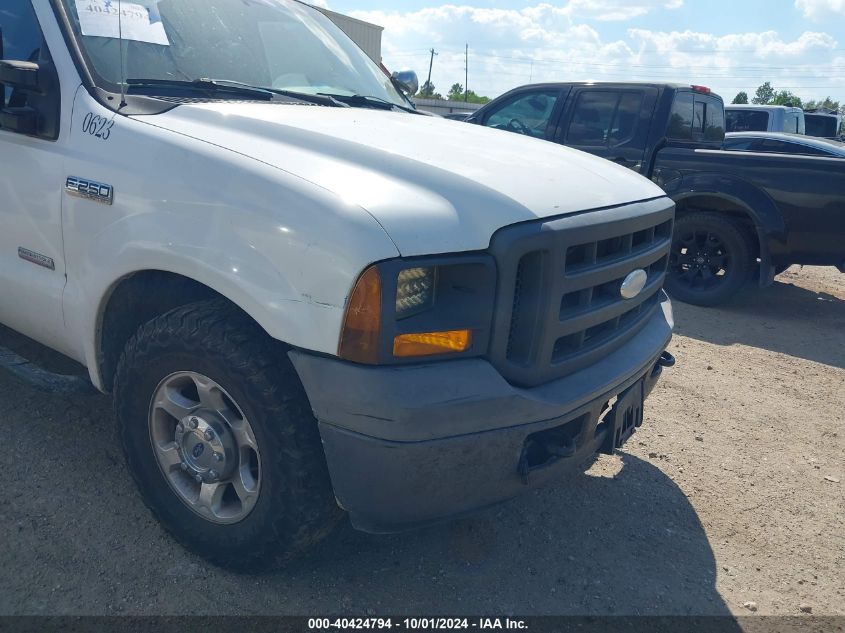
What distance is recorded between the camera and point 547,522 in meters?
2.90

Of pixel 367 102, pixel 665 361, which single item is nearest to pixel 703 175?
pixel 665 361

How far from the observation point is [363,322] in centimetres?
185

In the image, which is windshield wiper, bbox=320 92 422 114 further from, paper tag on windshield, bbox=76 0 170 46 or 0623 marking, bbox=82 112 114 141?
0623 marking, bbox=82 112 114 141

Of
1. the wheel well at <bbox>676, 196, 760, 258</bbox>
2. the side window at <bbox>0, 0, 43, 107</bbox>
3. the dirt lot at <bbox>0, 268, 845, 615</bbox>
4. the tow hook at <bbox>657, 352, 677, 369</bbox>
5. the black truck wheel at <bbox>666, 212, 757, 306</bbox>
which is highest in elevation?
the side window at <bbox>0, 0, 43, 107</bbox>

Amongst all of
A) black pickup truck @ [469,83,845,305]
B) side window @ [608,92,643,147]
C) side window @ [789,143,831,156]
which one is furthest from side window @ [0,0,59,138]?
side window @ [789,143,831,156]

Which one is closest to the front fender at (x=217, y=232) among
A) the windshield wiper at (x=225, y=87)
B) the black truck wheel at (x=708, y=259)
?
the windshield wiper at (x=225, y=87)

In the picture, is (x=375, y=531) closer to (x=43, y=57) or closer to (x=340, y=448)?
(x=340, y=448)

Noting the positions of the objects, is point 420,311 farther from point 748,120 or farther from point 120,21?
point 748,120

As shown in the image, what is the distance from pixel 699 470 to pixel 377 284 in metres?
2.38

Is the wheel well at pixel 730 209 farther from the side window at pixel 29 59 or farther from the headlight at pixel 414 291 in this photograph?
the side window at pixel 29 59

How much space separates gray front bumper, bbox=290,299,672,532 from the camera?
72.9 inches

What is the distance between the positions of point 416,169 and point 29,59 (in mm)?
1791

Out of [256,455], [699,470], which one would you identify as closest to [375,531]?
[256,455]

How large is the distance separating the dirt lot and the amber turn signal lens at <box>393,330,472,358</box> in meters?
0.98
